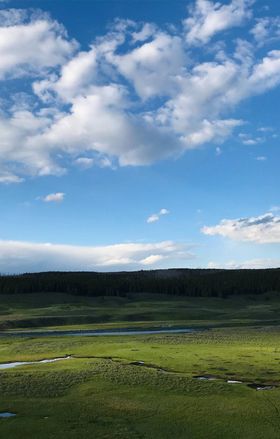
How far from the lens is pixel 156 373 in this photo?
4500 centimetres

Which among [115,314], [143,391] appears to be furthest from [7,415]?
[115,314]

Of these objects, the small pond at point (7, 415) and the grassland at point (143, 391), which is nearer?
the grassland at point (143, 391)

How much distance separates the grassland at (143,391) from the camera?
30.2 m

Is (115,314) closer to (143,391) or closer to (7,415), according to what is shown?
(143,391)

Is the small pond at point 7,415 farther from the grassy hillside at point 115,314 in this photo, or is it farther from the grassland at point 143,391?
the grassy hillside at point 115,314

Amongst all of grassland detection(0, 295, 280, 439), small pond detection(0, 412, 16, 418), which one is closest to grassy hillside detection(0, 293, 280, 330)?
grassland detection(0, 295, 280, 439)

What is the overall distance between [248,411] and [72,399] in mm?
13199

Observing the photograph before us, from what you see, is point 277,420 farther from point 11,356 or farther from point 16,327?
point 16,327

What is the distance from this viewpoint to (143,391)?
38.9 m

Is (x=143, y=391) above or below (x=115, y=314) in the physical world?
below

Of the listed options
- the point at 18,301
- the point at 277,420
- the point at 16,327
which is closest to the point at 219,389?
the point at 277,420

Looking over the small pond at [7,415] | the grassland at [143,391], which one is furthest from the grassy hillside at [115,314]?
the small pond at [7,415]

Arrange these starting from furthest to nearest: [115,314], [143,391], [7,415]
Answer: [115,314], [143,391], [7,415]

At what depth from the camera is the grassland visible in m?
30.2
